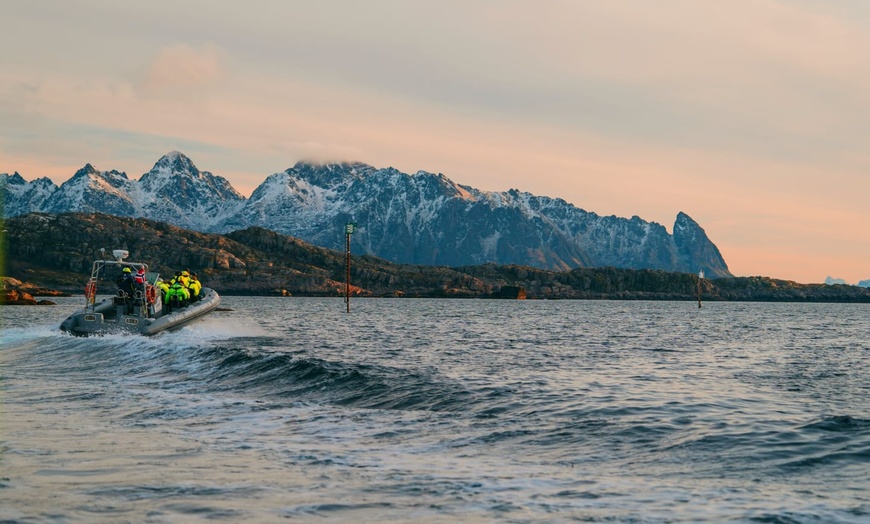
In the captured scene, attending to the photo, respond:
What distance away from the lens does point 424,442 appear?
14.7 metres

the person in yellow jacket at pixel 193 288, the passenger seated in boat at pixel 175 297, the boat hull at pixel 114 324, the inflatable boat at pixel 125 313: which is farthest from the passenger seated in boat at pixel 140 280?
the person in yellow jacket at pixel 193 288

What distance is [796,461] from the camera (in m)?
13.0

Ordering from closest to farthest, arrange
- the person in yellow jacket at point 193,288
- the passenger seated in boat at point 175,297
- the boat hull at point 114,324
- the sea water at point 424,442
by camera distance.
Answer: the sea water at point 424,442, the boat hull at point 114,324, the passenger seated in boat at point 175,297, the person in yellow jacket at point 193,288

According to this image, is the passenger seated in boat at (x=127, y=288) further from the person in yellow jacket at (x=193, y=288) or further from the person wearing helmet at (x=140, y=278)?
the person in yellow jacket at (x=193, y=288)

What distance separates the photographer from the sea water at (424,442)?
9898 mm

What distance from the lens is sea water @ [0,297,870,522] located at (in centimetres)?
990

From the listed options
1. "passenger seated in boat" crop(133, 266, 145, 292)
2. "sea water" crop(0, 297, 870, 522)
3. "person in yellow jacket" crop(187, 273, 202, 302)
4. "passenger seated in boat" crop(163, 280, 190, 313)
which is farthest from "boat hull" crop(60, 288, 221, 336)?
"sea water" crop(0, 297, 870, 522)

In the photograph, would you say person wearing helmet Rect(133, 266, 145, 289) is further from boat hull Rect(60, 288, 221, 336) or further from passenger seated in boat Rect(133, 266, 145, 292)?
A: boat hull Rect(60, 288, 221, 336)

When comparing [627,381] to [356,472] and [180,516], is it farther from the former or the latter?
[180,516]

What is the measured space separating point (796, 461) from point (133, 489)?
1024 centimetres

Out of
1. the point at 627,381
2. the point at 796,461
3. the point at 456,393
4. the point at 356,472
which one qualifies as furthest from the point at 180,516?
the point at 627,381

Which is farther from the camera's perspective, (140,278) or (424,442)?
(140,278)

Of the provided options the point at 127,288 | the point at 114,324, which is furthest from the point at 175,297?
the point at 114,324

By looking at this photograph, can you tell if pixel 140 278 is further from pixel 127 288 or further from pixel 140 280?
pixel 127 288
